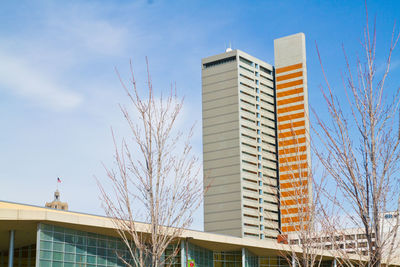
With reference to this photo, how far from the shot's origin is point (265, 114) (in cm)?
16550

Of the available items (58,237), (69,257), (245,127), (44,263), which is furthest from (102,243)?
(245,127)

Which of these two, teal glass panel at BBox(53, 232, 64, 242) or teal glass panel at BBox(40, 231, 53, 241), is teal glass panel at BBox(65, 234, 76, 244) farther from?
teal glass panel at BBox(40, 231, 53, 241)

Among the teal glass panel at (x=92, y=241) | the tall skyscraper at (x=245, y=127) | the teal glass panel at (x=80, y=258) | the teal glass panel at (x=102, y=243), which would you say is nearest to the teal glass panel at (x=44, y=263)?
the teal glass panel at (x=80, y=258)

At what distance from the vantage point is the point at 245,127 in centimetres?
15588

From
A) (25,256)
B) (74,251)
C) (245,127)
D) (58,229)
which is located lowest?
(25,256)

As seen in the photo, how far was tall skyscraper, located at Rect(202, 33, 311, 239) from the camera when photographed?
14912 centimetres

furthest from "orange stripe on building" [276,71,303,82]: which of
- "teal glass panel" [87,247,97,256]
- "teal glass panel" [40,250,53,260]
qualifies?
"teal glass panel" [40,250,53,260]

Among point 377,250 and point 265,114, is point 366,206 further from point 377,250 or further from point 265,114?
point 265,114

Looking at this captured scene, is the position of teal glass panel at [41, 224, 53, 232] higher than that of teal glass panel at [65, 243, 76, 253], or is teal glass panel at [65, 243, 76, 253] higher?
teal glass panel at [41, 224, 53, 232]

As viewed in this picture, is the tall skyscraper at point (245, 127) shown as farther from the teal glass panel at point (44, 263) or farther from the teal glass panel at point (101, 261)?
the teal glass panel at point (44, 263)

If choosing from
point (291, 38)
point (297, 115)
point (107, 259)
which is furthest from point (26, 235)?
point (291, 38)

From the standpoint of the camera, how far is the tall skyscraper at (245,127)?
489ft

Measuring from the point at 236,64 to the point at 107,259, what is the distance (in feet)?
378

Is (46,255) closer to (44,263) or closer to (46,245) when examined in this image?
(44,263)
